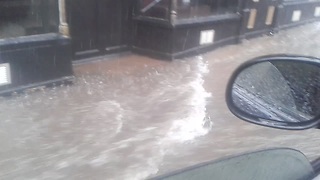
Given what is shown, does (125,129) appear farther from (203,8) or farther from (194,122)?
(203,8)

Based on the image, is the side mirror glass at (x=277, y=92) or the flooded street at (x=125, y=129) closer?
the side mirror glass at (x=277, y=92)

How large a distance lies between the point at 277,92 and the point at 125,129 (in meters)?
2.45

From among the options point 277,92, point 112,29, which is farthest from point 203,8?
point 277,92

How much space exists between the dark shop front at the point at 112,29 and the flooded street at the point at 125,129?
39cm

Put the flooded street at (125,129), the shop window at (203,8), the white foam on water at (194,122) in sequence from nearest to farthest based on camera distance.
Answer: the flooded street at (125,129) < the white foam on water at (194,122) < the shop window at (203,8)

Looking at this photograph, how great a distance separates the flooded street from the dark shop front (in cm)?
39

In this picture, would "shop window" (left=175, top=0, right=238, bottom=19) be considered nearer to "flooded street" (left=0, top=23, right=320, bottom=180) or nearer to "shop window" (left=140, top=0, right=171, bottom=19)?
"shop window" (left=140, top=0, right=171, bottom=19)

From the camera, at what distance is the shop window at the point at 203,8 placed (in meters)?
6.56

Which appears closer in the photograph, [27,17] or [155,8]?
[27,17]

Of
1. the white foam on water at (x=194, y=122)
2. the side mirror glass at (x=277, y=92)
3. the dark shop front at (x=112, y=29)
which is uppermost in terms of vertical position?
the side mirror glass at (x=277, y=92)

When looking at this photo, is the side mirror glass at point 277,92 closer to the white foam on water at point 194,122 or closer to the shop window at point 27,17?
the white foam on water at point 194,122

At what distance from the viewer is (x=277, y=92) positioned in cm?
174

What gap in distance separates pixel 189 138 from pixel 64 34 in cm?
228

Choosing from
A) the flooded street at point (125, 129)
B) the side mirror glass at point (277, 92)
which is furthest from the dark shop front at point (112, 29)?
the side mirror glass at point (277, 92)
